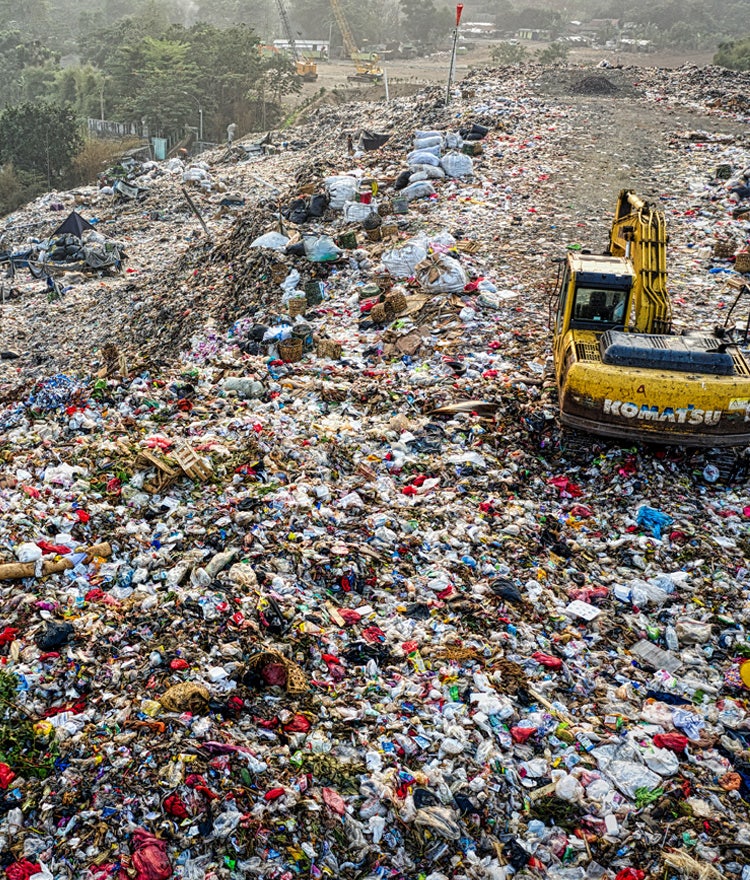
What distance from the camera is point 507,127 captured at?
1551 centimetres

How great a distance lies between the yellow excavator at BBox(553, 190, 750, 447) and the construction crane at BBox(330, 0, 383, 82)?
3502cm

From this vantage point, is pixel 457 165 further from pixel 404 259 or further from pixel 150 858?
pixel 150 858

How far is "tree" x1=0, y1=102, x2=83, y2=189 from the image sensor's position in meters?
25.7

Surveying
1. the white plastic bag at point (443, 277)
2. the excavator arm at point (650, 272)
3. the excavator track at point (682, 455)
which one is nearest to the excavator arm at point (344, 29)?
the white plastic bag at point (443, 277)

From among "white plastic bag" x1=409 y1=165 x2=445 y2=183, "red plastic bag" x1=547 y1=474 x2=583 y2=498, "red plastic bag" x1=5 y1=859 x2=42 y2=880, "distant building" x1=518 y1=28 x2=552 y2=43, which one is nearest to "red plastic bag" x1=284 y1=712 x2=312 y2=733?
"red plastic bag" x1=5 y1=859 x2=42 y2=880

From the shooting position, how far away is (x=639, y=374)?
214 inches

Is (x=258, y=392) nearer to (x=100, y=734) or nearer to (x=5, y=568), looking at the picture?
(x=5, y=568)

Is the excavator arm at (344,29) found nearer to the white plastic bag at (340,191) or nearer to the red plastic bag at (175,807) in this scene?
the white plastic bag at (340,191)

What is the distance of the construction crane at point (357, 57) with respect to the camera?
124 feet

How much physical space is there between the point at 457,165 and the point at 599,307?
7655 millimetres

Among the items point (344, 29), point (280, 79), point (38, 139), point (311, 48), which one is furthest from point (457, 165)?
point (311, 48)

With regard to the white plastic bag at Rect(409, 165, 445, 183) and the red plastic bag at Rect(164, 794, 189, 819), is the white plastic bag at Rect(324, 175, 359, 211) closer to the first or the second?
the white plastic bag at Rect(409, 165, 445, 183)

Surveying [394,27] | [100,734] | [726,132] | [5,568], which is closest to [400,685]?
[100,734]

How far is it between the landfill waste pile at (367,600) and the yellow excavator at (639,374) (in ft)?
1.77
